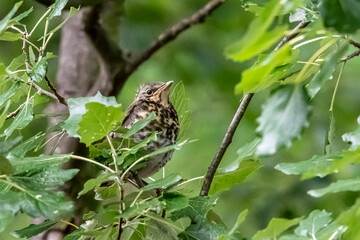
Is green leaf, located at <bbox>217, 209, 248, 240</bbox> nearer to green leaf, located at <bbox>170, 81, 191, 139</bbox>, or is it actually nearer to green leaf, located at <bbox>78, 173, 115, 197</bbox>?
green leaf, located at <bbox>78, 173, 115, 197</bbox>

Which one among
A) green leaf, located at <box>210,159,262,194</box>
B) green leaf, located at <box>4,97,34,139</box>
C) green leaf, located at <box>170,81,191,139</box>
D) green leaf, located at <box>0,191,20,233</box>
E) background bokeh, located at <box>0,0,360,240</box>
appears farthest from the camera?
background bokeh, located at <box>0,0,360,240</box>

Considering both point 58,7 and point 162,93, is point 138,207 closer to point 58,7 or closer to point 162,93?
point 58,7

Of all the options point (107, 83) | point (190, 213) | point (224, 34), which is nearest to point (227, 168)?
point (190, 213)

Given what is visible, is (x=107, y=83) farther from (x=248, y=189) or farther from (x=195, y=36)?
(x=195, y=36)

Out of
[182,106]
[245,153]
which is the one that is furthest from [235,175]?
[182,106]

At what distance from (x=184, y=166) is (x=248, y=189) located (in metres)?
0.33

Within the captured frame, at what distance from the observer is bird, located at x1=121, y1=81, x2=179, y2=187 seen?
216 cm

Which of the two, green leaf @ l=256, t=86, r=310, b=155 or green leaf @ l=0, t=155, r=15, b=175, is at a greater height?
green leaf @ l=256, t=86, r=310, b=155

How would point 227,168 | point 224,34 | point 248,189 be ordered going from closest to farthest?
point 227,168, point 248,189, point 224,34

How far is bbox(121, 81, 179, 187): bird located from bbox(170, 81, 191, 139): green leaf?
0.24 metres

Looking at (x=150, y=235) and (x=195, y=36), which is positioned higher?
(x=150, y=235)

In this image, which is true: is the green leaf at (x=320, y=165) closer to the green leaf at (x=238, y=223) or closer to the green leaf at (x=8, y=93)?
the green leaf at (x=238, y=223)

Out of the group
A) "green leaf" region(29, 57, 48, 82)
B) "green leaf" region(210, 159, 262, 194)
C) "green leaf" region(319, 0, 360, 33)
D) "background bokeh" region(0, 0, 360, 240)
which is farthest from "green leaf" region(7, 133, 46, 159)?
"background bokeh" region(0, 0, 360, 240)

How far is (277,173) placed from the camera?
11.7 ft
